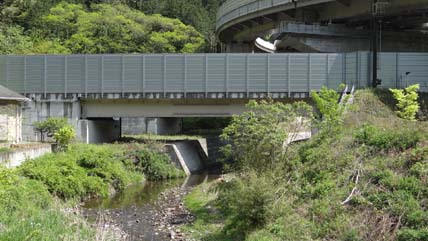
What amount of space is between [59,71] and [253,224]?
2703 centimetres

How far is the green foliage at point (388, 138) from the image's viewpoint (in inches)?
714

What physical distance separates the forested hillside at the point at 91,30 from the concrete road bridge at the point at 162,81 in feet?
81.8

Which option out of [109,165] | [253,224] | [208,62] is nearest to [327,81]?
[208,62]

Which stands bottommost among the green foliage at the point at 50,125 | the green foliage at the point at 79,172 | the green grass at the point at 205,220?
the green grass at the point at 205,220

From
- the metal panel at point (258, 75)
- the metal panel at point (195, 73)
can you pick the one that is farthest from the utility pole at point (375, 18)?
the metal panel at point (195, 73)

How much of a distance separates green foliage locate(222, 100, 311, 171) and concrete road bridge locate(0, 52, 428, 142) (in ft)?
49.7

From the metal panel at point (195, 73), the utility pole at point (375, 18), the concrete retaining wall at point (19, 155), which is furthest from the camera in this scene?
the metal panel at point (195, 73)

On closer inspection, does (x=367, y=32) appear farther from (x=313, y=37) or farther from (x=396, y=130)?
(x=396, y=130)

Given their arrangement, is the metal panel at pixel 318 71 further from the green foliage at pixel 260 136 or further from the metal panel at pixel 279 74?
the green foliage at pixel 260 136

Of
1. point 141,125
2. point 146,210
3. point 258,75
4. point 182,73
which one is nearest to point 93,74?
point 182,73

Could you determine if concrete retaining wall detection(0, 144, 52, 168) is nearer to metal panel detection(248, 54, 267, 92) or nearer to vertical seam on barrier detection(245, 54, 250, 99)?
vertical seam on barrier detection(245, 54, 250, 99)

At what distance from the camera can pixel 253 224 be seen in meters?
17.3

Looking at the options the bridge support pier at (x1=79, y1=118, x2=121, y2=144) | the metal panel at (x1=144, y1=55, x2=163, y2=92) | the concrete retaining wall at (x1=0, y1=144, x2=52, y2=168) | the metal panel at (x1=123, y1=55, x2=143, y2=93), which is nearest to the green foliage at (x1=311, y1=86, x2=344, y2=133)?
the concrete retaining wall at (x1=0, y1=144, x2=52, y2=168)

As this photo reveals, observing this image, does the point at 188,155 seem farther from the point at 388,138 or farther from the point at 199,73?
the point at 388,138
